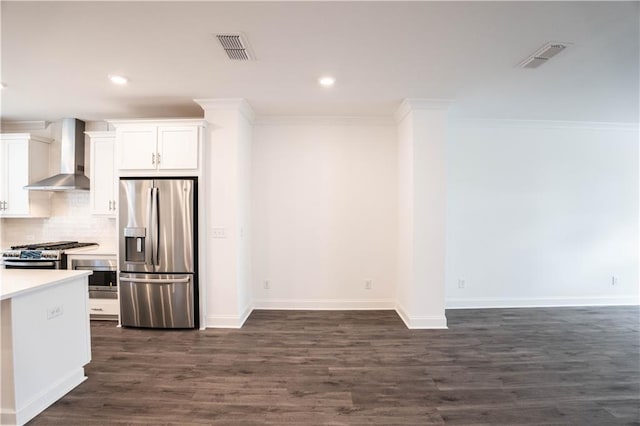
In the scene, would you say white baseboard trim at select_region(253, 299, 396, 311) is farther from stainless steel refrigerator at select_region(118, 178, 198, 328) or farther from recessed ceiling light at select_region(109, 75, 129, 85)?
recessed ceiling light at select_region(109, 75, 129, 85)

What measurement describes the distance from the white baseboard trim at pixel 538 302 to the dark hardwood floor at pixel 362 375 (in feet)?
1.85

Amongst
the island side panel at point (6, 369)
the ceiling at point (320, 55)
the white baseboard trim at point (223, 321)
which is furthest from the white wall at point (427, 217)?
the island side panel at point (6, 369)

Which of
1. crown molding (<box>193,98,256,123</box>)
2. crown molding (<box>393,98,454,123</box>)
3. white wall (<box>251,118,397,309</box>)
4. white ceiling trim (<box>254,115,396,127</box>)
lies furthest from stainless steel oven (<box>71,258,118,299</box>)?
crown molding (<box>393,98,454,123</box>)

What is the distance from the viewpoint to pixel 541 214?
4609 mm

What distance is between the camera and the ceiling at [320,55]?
6.56 feet

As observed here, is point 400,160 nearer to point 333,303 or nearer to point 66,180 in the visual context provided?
point 333,303

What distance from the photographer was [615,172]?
4680 millimetres

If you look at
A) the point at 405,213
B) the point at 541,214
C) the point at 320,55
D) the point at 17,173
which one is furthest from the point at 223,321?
the point at 541,214

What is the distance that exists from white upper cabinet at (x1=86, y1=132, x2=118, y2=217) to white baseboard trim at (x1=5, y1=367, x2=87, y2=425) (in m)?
2.31

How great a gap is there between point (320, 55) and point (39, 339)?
320 centimetres

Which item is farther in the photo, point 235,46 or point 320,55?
point 320,55

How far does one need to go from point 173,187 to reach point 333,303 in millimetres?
2780

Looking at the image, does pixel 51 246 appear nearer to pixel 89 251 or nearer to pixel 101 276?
pixel 89 251

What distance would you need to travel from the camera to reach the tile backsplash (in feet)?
14.6
